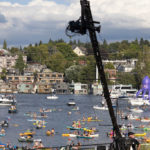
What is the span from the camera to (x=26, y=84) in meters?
199

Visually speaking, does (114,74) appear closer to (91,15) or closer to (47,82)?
(47,82)

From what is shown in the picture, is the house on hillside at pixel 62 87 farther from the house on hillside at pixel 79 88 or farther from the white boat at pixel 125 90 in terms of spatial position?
the white boat at pixel 125 90

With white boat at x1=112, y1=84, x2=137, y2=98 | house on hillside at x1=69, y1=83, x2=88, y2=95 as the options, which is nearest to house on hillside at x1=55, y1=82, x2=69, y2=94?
house on hillside at x1=69, y1=83, x2=88, y2=95

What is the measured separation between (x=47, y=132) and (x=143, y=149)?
129 feet

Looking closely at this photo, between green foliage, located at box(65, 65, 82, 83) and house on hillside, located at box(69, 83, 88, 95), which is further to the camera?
green foliage, located at box(65, 65, 82, 83)

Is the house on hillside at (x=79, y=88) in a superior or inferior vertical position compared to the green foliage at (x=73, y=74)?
inferior

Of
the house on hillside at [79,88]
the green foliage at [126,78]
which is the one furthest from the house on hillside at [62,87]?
the green foliage at [126,78]

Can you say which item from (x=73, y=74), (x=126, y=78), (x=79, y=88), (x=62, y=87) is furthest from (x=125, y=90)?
(x=73, y=74)

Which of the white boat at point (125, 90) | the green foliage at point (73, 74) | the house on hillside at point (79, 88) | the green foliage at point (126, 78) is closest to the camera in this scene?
the white boat at point (125, 90)

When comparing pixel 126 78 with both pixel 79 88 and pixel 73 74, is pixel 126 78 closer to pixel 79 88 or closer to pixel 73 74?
pixel 79 88

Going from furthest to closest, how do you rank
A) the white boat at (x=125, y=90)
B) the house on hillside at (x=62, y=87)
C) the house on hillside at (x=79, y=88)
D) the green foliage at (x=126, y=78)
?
the house on hillside at (x=62, y=87)
the house on hillside at (x=79, y=88)
the green foliage at (x=126, y=78)
the white boat at (x=125, y=90)

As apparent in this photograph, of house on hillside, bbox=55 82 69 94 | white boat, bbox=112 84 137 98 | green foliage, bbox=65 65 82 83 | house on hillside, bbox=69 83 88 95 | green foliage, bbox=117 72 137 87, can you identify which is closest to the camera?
white boat, bbox=112 84 137 98

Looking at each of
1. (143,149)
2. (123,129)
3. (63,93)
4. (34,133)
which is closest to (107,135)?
(123,129)

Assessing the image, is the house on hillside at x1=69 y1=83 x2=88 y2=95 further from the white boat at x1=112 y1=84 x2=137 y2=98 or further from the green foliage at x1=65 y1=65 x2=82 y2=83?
the white boat at x1=112 y1=84 x2=137 y2=98
